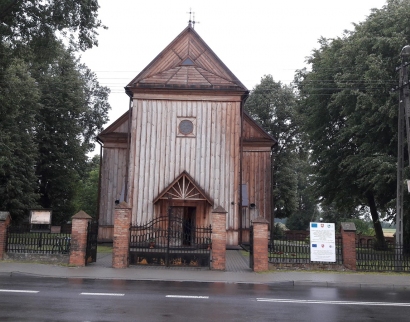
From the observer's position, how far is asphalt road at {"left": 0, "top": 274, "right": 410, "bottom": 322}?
839 cm

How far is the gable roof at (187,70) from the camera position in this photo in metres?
24.3

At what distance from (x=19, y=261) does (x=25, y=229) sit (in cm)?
121

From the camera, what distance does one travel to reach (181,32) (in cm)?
2558

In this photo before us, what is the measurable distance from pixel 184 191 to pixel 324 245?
844 centimetres

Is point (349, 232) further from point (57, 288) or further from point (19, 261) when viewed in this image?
point (19, 261)

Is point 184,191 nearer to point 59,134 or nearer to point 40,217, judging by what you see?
point 40,217

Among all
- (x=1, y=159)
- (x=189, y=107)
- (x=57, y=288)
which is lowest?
(x=57, y=288)

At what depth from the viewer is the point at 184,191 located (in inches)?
904

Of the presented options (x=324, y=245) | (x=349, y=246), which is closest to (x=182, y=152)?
(x=324, y=245)

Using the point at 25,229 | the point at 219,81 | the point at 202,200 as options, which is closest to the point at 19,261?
the point at 25,229

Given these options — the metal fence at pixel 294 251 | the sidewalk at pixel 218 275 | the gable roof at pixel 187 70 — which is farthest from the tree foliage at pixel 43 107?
the metal fence at pixel 294 251

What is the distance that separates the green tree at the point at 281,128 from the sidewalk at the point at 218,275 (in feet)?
84.5

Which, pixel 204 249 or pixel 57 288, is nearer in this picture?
pixel 57 288

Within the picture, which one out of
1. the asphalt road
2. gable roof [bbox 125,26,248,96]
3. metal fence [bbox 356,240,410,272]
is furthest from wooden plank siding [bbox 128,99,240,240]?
the asphalt road
